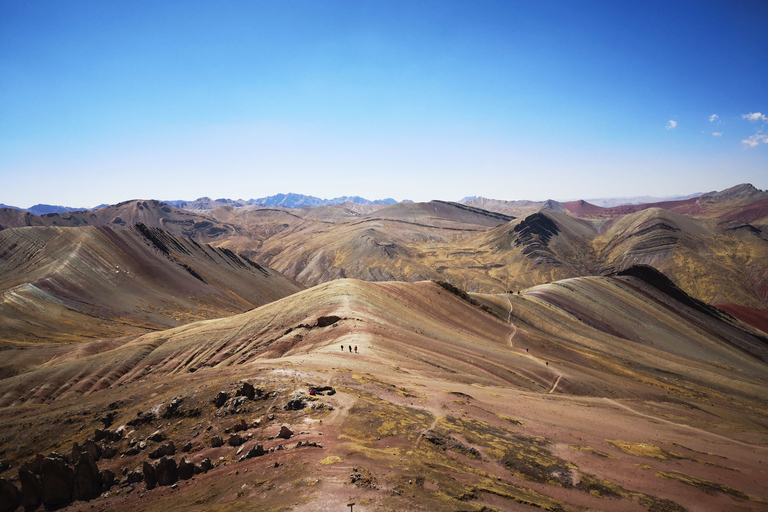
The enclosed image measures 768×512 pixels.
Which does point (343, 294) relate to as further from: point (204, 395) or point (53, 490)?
point (53, 490)

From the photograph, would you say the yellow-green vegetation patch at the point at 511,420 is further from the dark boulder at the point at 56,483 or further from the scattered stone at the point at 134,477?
the dark boulder at the point at 56,483

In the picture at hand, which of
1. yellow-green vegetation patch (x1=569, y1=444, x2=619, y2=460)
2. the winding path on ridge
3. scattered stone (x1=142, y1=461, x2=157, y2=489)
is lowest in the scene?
the winding path on ridge

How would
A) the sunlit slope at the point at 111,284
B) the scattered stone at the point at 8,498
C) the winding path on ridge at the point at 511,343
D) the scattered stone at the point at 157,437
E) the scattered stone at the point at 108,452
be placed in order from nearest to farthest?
the scattered stone at the point at 8,498 → the scattered stone at the point at 108,452 → the scattered stone at the point at 157,437 → the winding path on ridge at the point at 511,343 → the sunlit slope at the point at 111,284

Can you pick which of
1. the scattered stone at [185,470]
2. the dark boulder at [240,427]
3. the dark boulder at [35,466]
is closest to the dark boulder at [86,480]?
the dark boulder at [35,466]

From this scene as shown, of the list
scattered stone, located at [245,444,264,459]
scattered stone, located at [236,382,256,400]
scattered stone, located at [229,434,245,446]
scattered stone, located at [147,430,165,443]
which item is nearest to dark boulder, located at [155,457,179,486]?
scattered stone, located at [229,434,245,446]

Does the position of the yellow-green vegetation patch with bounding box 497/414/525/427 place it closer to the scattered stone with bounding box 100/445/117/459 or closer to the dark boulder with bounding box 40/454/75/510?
the scattered stone with bounding box 100/445/117/459

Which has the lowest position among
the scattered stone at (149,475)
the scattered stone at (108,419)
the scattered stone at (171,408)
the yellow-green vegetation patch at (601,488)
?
the yellow-green vegetation patch at (601,488)

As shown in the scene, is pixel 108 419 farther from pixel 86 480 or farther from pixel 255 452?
pixel 255 452

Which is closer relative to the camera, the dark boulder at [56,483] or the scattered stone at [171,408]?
the dark boulder at [56,483]
